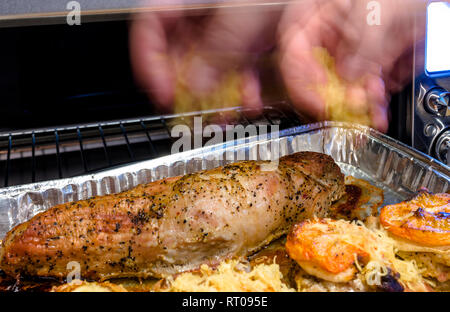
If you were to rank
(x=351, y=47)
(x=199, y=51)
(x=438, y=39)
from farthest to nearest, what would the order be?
1. (x=199, y=51)
2. (x=351, y=47)
3. (x=438, y=39)

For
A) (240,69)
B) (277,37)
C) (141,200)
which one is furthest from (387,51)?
(141,200)

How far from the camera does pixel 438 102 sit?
2.00 metres

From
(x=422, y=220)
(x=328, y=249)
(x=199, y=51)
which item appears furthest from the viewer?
(x=199, y=51)

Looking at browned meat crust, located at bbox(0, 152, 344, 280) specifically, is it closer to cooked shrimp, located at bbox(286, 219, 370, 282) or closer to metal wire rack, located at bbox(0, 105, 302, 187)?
cooked shrimp, located at bbox(286, 219, 370, 282)

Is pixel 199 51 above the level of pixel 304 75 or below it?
above

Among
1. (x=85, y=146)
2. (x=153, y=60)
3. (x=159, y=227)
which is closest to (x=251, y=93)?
(x=153, y=60)

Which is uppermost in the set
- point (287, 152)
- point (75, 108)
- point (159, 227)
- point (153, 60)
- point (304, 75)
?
point (153, 60)

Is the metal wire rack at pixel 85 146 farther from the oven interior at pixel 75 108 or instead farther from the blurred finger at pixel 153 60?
the blurred finger at pixel 153 60

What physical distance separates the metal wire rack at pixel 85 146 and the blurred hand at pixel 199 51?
193 millimetres

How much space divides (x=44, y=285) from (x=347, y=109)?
75.6 inches

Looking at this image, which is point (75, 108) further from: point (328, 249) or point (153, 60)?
point (328, 249)

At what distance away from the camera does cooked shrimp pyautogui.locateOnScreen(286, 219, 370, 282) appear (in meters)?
1.35

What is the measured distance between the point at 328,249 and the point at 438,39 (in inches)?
48.5

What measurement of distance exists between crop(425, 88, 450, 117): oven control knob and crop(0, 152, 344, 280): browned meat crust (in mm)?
832
